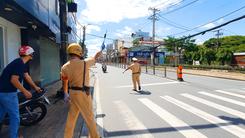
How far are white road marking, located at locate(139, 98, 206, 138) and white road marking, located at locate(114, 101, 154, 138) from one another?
0.76m

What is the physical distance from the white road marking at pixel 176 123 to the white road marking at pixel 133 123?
2.49ft

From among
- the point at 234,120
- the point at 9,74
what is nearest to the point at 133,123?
the point at 234,120

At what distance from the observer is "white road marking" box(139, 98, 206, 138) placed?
3.37 m

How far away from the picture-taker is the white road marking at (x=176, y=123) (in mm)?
3370

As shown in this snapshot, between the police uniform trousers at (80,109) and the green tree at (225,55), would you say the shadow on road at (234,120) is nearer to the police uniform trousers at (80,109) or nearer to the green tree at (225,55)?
the police uniform trousers at (80,109)

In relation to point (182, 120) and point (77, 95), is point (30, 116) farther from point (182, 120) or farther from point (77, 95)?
point (182, 120)

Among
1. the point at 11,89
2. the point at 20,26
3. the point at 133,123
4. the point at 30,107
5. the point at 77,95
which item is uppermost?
the point at 20,26

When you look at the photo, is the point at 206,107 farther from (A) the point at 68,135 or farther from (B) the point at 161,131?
(A) the point at 68,135

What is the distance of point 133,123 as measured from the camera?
13.3 feet

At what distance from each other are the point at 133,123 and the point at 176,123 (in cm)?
112

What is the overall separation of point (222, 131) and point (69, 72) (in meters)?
3.61

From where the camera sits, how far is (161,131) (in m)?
3.57

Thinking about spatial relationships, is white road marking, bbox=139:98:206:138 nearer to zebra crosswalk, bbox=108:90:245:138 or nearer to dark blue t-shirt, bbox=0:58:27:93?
zebra crosswalk, bbox=108:90:245:138

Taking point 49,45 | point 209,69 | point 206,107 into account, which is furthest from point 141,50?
point 206,107
